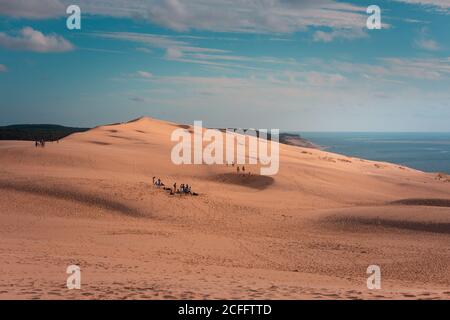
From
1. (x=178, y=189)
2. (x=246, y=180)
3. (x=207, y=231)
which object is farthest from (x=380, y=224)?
(x=246, y=180)

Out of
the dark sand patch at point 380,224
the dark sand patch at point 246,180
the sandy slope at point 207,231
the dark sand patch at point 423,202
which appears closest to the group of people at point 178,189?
the sandy slope at point 207,231

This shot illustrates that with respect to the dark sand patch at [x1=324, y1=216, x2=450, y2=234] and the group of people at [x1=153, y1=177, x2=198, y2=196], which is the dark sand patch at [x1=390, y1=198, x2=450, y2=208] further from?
the group of people at [x1=153, y1=177, x2=198, y2=196]

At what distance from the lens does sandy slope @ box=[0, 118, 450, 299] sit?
11164 mm

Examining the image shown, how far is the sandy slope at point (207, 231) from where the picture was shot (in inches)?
440

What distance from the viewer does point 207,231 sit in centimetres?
1908

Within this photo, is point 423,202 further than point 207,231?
Yes

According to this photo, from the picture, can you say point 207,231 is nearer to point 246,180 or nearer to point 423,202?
point 246,180

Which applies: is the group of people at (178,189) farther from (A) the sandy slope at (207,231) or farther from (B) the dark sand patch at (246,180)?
(B) the dark sand patch at (246,180)

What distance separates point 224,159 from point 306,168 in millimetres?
5865

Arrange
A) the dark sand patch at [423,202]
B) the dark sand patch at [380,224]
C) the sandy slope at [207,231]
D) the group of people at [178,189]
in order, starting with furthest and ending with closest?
1. the dark sand patch at [423,202]
2. the group of people at [178,189]
3. the dark sand patch at [380,224]
4. the sandy slope at [207,231]

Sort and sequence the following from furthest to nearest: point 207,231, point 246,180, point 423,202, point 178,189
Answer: point 246,180 < point 178,189 < point 423,202 < point 207,231

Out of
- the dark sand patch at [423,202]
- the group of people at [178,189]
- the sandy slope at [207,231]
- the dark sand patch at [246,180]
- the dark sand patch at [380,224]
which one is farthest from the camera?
the dark sand patch at [246,180]

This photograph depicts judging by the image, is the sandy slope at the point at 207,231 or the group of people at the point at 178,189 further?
the group of people at the point at 178,189

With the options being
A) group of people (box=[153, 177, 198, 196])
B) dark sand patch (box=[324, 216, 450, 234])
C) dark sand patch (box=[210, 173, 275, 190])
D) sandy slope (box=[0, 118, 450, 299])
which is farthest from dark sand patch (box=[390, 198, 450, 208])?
group of people (box=[153, 177, 198, 196])
